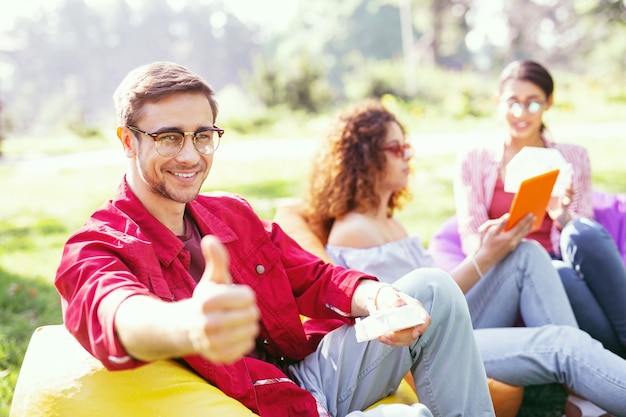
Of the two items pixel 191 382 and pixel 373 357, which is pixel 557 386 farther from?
pixel 191 382

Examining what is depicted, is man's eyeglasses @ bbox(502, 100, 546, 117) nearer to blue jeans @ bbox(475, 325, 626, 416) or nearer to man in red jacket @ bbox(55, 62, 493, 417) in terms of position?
blue jeans @ bbox(475, 325, 626, 416)

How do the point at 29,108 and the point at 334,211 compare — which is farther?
the point at 29,108

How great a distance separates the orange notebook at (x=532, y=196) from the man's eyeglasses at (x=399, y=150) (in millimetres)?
580

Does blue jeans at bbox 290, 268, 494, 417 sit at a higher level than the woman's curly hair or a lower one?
lower

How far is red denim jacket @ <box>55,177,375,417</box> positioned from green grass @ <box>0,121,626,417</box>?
1195mm

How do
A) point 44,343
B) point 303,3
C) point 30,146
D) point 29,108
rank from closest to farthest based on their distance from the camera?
point 44,343, point 30,146, point 29,108, point 303,3

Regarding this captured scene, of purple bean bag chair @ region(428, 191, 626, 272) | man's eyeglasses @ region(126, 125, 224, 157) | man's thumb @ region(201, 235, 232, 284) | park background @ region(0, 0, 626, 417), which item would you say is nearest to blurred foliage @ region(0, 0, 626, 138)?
park background @ region(0, 0, 626, 417)

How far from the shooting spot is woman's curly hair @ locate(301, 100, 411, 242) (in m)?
3.17

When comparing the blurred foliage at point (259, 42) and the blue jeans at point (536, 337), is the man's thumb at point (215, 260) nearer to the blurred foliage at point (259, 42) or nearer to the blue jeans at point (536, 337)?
the blue jeans at point (536, 337)

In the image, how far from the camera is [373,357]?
2.08m

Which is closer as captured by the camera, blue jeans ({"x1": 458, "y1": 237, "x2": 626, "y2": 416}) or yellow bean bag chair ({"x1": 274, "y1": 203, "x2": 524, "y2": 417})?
blue jeans ({"x1": 458, "y1": 237, "x2": 626, "y2": 416})

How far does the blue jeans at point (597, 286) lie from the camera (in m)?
3.01

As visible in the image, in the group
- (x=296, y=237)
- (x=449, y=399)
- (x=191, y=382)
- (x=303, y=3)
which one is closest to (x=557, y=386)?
(x=449, y=399)

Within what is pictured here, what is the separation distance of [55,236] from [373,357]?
5.20 meters
